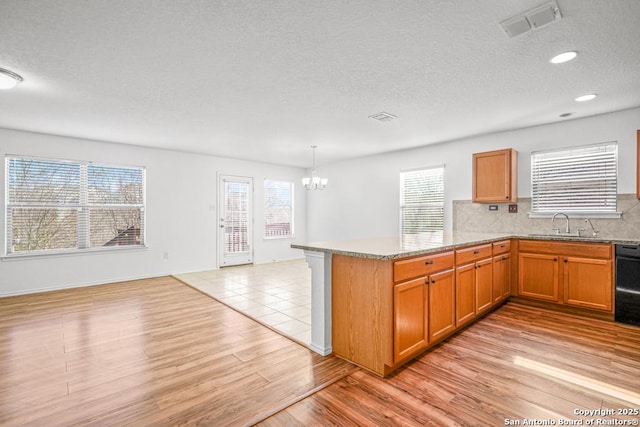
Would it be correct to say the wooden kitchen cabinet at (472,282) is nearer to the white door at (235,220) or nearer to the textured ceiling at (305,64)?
the textured ceiling at (305,64)

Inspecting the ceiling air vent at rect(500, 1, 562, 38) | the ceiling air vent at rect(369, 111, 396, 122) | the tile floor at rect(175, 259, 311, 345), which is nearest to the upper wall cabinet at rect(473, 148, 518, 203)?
the ceiling air vent at rect(369, 111, 396, 122)

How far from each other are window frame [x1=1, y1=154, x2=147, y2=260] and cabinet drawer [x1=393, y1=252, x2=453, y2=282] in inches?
203

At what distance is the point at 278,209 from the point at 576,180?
19.2ft

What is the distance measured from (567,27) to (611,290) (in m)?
2.87

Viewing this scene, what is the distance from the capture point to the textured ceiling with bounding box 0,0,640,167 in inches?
76.6

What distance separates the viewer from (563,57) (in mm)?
2492

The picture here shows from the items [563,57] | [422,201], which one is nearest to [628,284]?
[563,57]

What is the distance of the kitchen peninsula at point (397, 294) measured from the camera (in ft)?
7.29

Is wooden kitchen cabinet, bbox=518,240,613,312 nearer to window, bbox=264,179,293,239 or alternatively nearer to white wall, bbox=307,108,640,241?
white wall, bbox=307,108,640,241

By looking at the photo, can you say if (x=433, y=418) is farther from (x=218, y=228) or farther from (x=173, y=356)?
(x=218, y=228)

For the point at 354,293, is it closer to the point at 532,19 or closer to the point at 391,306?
the point at 391,306

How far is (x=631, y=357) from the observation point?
8.26ft

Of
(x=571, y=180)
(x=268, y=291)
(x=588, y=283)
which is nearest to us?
(x=588, y=283)

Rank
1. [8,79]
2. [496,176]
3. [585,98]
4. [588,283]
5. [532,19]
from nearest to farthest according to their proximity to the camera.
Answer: [532,19] < [8,79] < [585,98] < [588,283] < [496,176]
